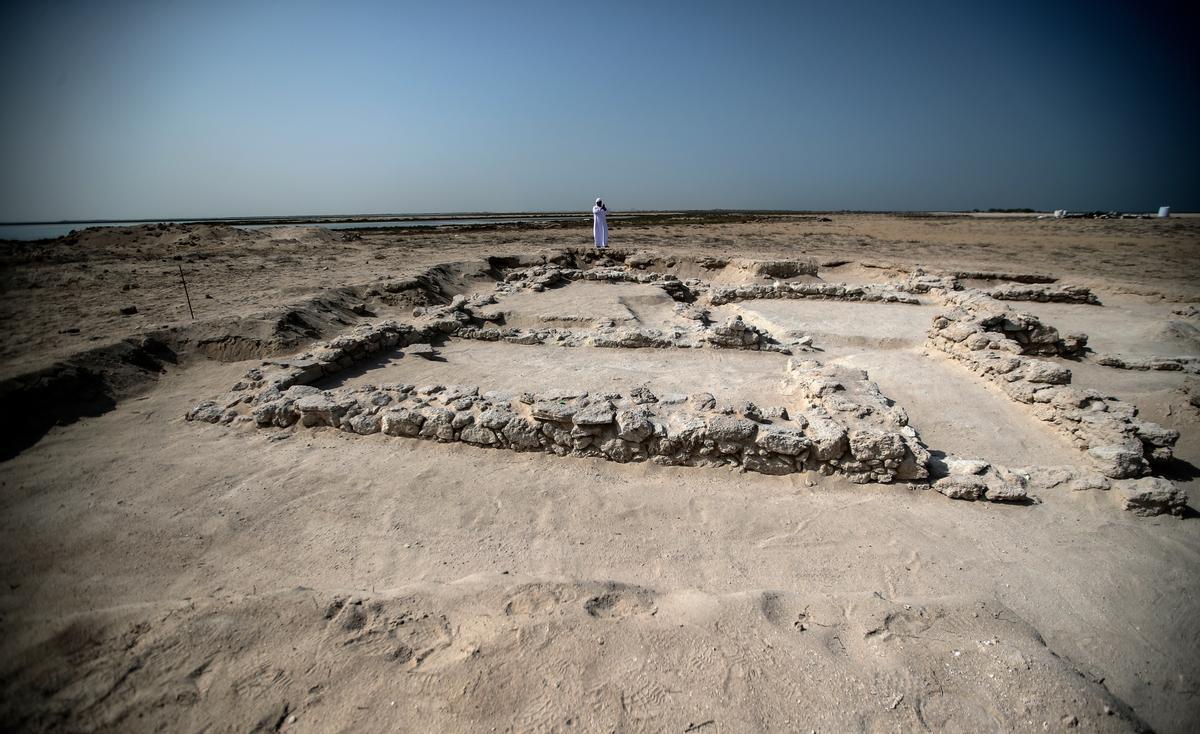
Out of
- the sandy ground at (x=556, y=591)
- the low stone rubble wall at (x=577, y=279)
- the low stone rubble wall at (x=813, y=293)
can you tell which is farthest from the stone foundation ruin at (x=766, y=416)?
the low stone rubble wall at (x=577, y=279)

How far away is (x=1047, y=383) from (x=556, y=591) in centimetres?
693

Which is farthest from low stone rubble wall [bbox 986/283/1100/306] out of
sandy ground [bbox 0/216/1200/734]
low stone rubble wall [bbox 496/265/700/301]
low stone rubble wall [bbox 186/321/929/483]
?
low stone rubble wall [bbox 186/321/929/483]

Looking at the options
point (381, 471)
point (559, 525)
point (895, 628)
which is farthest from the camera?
point (381, 471)

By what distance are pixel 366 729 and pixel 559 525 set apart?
1.89m

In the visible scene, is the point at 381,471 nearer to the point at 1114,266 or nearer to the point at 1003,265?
the point at 1003,265

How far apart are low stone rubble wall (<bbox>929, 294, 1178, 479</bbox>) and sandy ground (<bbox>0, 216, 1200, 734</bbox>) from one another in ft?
1.06

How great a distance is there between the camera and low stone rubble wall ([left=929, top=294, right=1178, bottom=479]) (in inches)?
186

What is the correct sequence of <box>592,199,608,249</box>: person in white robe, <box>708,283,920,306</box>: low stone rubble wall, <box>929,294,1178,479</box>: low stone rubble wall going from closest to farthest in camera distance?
<box>929,294,1178,479</box>: low stone rubble wall → <box>708,283,920,306</box>: low stone rubble wall → <box>592,199,608,249</box>: person in white robe

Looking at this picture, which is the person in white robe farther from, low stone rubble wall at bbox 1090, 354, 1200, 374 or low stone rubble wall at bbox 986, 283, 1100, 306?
low stone rubble wall at bbox 1090, 354, 1200, 374

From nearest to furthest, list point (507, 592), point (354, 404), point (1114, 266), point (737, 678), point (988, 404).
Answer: point (737, 678), point (507, 592), point (354, 404), point (988, 404), point (1114, 266)

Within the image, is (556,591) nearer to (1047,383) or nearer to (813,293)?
(1047,383)

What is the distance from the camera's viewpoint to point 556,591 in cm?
305

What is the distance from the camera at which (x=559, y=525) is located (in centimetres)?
392

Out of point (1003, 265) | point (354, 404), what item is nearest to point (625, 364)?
point (354, 404)
